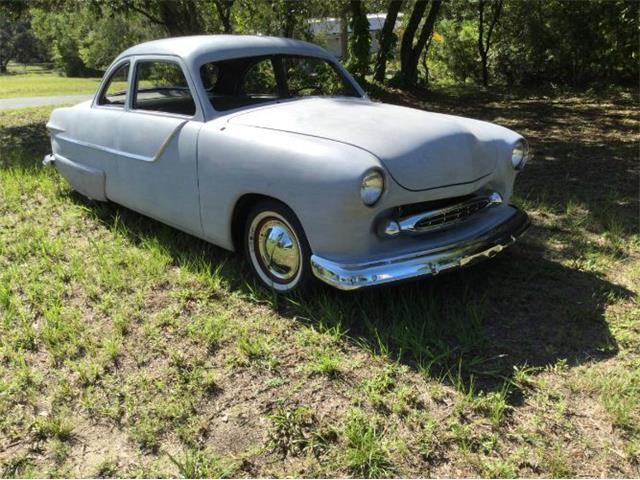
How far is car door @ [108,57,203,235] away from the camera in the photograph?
386 centimetres

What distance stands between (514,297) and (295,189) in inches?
58.2

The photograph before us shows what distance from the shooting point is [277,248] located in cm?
349

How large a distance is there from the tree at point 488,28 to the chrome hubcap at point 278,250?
1384cm

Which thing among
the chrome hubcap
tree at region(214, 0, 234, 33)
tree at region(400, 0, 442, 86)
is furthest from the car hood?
tree at region(400, 0, 442, 86)

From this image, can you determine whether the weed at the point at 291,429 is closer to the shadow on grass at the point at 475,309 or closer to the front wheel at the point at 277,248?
the shadow on grass at the point at 475,309

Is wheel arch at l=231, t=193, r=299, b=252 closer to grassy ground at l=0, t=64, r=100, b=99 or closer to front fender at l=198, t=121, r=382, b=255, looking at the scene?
front fender at l=198, t=121, r=382, b=255

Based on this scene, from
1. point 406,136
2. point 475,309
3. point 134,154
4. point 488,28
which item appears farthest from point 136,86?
point 488,28

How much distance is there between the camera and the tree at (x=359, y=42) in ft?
44.4

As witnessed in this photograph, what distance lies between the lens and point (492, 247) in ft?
10.9

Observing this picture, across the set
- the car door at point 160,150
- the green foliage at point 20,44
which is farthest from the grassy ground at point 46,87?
the green foliage at point 20,44

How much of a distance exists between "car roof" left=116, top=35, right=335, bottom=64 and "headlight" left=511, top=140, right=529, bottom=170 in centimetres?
173

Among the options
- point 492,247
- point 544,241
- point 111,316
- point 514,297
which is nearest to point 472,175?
point 492,247

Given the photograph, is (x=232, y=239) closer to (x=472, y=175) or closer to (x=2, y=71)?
(x=472, y=175)

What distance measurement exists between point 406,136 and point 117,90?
8.19 ft
